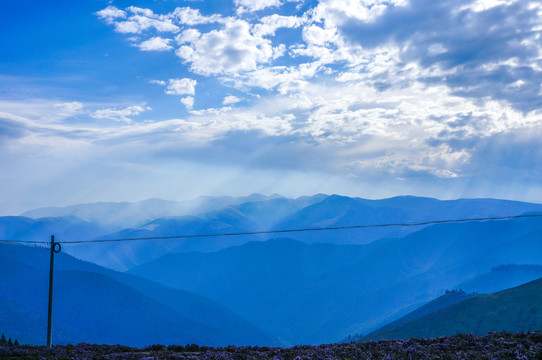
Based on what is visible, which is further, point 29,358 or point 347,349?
point 347,349

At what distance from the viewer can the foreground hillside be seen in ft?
75.8

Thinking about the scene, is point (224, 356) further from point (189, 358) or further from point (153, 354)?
point (153, 354)

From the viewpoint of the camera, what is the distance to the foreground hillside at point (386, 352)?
75.8 feet

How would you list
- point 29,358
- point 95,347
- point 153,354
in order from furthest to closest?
point 95,347
point 153,354
point 29,358

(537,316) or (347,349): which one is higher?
(347,349)

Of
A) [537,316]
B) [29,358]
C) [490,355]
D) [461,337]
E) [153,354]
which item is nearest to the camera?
[490,355]

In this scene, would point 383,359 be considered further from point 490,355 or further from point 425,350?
point 490,355

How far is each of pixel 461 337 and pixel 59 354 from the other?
2509cm

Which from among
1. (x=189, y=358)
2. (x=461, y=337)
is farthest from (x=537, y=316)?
(x=189, y=358)

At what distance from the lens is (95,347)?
99.5 feet

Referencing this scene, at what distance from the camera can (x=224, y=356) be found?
25.2 metres

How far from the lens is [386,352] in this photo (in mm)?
25469

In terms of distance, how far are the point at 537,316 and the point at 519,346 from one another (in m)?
212

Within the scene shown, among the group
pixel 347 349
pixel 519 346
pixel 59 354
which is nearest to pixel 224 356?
pixel 347 349
